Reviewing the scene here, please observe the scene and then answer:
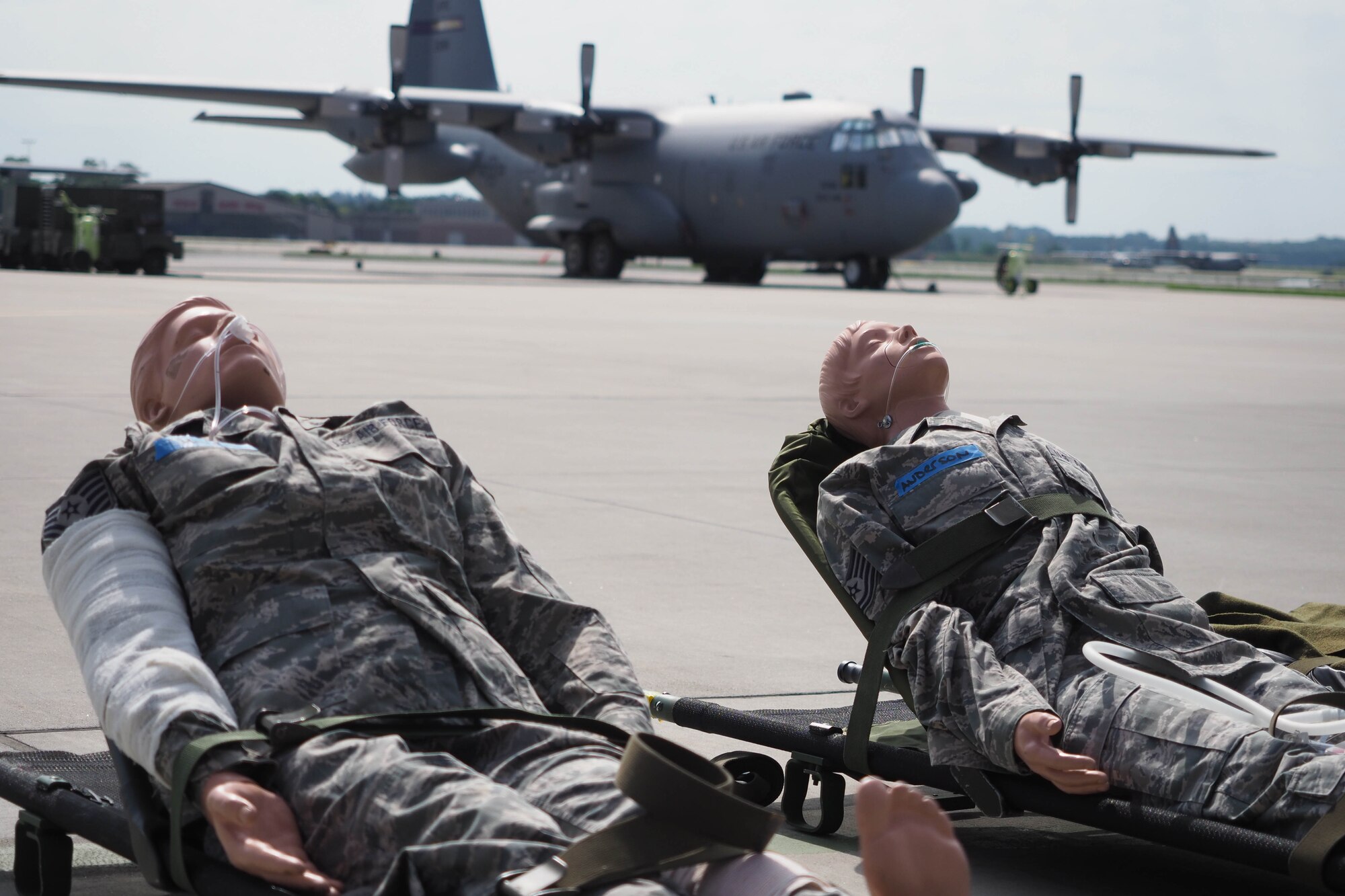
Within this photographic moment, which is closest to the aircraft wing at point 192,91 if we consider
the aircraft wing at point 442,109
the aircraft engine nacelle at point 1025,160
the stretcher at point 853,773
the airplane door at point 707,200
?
the aircraft wing at point 442,109

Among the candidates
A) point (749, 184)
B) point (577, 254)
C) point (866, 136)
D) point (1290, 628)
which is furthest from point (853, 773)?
point (577, 254)

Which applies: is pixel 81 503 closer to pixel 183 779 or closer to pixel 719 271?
pixel 183 779

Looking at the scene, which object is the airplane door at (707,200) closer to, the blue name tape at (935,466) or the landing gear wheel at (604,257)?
the landing gear wheel at (604,257)

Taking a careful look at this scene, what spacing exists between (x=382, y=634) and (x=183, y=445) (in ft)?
1.68

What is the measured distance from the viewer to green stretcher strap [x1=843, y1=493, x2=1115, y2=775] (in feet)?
10.5

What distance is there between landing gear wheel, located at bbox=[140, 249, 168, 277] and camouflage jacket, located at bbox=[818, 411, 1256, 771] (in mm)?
32465

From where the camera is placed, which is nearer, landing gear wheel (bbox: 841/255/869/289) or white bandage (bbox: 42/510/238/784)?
white bandage (bbox: 42/510/238/784)

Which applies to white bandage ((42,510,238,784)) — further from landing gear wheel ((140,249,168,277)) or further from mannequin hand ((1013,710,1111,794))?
landing gear wheel ((140,249,168,277))

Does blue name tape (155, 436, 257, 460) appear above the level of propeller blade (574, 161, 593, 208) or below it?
below

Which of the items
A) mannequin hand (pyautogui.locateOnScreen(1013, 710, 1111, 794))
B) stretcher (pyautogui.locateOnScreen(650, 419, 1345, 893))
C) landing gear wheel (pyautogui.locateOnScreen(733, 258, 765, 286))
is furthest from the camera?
landing gear wheel (pyautogui.locateOnScreen(733, 258, 765, 286))

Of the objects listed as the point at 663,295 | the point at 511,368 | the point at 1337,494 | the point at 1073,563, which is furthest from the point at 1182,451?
the point at 663,295

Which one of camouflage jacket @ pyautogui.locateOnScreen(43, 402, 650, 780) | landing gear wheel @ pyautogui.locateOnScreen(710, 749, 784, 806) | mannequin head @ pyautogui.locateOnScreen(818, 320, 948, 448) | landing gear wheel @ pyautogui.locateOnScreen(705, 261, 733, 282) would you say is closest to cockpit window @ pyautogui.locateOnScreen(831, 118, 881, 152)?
landing gear wheel @ pyautogui.locateOnScreen(705, 261, 733, 282)

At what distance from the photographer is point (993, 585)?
321 cm

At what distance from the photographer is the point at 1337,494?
8.07m
